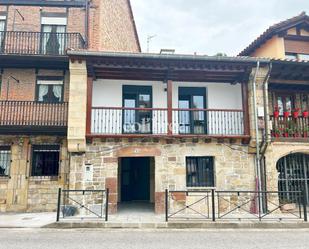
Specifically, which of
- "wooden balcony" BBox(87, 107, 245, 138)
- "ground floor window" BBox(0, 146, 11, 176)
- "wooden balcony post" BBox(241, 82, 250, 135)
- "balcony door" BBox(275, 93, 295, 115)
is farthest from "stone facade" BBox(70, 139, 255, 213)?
"ground floor window" BBox(0, 146, 11, 176)

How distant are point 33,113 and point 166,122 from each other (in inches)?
234

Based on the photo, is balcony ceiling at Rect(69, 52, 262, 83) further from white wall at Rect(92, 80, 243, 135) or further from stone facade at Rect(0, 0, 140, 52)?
stone facade at Rect(0, 0, 140, 52)

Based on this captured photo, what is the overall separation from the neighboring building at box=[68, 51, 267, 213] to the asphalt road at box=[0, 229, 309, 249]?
2.50m

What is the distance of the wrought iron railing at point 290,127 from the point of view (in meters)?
10.9

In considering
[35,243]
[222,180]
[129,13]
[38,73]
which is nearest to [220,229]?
[222,180]

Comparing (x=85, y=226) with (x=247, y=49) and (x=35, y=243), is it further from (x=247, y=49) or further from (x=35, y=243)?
(x=247, y=49)

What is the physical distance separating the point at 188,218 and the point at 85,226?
3441 millimetres

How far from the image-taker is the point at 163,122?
11133 mm

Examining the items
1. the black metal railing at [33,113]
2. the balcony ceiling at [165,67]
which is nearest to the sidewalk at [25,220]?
the black metal railing at [33,113]

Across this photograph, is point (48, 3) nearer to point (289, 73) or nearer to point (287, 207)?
point (289, 73)

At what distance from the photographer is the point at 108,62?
32.9 feet

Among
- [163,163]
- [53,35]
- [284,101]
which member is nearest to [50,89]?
[53,35]

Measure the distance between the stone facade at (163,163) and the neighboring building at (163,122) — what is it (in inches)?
1.5

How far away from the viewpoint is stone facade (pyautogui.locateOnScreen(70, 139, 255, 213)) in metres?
9.90
